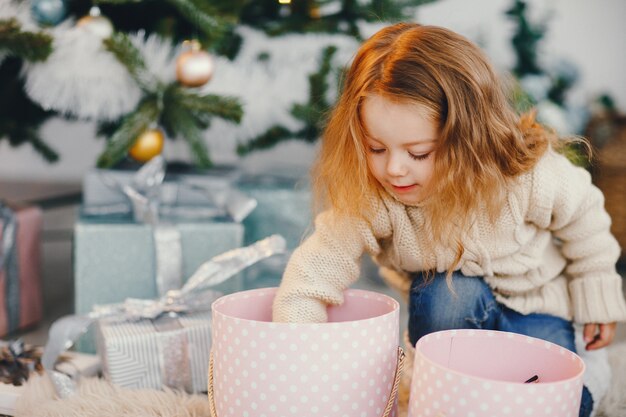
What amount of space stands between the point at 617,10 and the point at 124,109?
5.40 ft

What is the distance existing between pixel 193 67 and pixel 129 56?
11 cm

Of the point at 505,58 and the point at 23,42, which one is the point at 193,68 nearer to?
the point at 23,42

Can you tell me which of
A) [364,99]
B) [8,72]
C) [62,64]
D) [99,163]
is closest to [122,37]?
[62,64]

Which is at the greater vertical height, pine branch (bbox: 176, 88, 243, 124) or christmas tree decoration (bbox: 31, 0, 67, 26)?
christmas tree decoration (bbox: 31, 0, 67, 26)

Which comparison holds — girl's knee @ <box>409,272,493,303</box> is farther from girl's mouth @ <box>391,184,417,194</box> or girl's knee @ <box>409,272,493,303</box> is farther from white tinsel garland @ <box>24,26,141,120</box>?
white tinsel garland @ <box>24,26,141,120</box>

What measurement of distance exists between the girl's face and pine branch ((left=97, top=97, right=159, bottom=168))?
22.1 inches

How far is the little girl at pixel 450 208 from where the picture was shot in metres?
0.75

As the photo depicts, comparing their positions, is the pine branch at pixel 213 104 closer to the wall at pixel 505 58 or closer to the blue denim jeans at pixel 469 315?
the blue denim jeans at pixel 469 315

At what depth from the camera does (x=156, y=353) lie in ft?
3.18

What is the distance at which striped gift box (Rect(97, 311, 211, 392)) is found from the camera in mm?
954

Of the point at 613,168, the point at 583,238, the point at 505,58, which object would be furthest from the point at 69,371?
the point at 505,58

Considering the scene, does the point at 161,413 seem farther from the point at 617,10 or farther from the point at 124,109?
the point at 617,10

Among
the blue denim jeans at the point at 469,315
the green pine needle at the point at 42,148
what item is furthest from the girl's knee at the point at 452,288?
the green pine needle at the point at 42,148

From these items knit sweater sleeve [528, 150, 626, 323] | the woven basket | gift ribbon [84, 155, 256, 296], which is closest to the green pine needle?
gift ribbon [84, 155, 256, 296]
